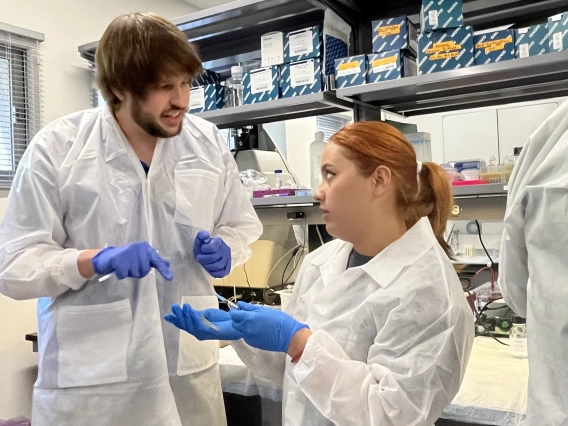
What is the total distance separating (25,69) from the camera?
8.38ft

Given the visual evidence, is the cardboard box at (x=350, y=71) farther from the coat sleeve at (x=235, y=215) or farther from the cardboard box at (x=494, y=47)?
the coat sleeve at (x=235, y=215)

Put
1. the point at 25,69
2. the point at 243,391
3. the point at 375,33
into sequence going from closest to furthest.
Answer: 1. the point at 243,391
2. the point at 375,33
3. the point at 25,69

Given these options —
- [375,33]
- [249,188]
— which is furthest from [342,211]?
[249,188]

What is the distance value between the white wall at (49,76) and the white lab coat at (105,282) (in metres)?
1.39

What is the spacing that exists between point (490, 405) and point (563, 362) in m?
0.56

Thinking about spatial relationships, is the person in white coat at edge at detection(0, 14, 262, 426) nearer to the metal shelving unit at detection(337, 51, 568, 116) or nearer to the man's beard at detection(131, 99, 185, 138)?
the man's beard at detection(131, 99, 185, 138)

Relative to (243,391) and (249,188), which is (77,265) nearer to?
(243,391)

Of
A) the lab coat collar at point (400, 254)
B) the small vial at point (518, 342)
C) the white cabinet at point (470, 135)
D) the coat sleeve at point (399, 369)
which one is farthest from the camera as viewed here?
the white cabinet at point (470, 135)

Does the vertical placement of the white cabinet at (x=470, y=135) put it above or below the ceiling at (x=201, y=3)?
below

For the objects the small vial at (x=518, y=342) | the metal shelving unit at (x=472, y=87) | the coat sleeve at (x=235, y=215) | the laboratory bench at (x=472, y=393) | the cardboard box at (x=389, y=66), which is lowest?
the laboratory bench at (x=472, y=393)

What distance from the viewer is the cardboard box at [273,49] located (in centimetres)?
198

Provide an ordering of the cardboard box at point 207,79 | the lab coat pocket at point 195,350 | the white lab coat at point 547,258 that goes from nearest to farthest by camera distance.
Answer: the white lab coat at point 547,258 < the lab coat pocket at point 195,350 < the cardboard box at point 207,79

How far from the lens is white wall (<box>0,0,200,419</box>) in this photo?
2410mm

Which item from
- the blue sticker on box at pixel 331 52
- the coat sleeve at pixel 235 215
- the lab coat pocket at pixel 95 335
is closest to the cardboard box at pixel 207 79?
the blue sticker on box at pixel 331 52
